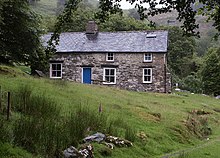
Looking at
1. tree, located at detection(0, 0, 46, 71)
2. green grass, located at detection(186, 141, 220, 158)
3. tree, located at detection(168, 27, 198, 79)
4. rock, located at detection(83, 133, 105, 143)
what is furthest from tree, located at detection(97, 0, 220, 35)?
tree, located at detection(168, 27, 198, 79)

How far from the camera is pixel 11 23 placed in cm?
2031

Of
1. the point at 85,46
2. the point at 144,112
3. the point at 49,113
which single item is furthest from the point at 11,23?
the point at 85,46

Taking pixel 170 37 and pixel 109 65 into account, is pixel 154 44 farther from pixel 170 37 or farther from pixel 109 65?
pixel 170 37

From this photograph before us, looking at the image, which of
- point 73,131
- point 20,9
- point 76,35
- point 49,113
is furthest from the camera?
point 76,35

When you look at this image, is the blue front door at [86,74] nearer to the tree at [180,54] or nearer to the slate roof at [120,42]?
the slate roof at [120,42]

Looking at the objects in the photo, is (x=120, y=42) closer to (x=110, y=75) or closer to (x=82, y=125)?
(x=110, y=75)

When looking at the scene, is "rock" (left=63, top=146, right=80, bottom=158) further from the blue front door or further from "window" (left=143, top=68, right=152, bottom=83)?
the blue front door

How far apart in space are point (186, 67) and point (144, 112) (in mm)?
49153

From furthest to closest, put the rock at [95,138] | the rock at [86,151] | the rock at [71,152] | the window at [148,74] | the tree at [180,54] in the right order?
the tree at [180,54], the window at [148,74], the rock at [95,138], the rock at [86,151], the rock at [71,152]

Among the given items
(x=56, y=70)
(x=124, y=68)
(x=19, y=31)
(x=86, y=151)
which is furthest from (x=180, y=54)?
(x=86, y=151)

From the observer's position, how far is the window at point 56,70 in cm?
3806

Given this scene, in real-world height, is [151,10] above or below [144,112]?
above

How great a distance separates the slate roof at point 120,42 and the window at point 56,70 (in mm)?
1672

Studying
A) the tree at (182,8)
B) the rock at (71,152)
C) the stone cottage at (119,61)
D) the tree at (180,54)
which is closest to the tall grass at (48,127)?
the rock at (71,152)
